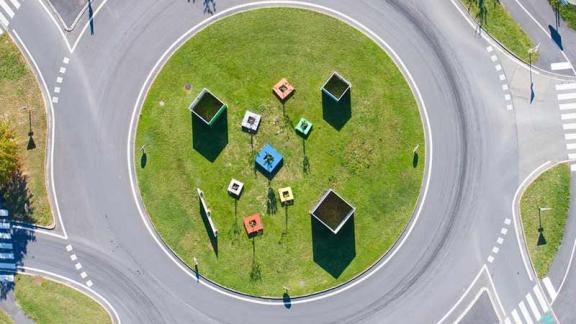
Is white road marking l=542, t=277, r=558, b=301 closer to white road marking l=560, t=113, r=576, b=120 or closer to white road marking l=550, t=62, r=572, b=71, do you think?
white road marking l=560, t=113, r=576, b=120

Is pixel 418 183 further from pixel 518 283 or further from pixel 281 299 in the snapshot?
pixel 281 299

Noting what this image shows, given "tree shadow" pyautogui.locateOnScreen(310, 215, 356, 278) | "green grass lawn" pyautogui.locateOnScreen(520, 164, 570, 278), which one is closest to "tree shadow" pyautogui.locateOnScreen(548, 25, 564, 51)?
"green grass lawn" pyautogui.locateOnScreen(520, 164, 570, 278)

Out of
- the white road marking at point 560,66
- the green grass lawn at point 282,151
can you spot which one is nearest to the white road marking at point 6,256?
the green grass lawn at point 282,151

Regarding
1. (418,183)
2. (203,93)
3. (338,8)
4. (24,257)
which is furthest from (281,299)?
(338,8)

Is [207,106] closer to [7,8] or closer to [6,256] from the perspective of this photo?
[7,8]

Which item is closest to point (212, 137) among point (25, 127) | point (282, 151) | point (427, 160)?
point (282, 151)

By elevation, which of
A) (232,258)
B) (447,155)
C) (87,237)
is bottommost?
(232,258)
